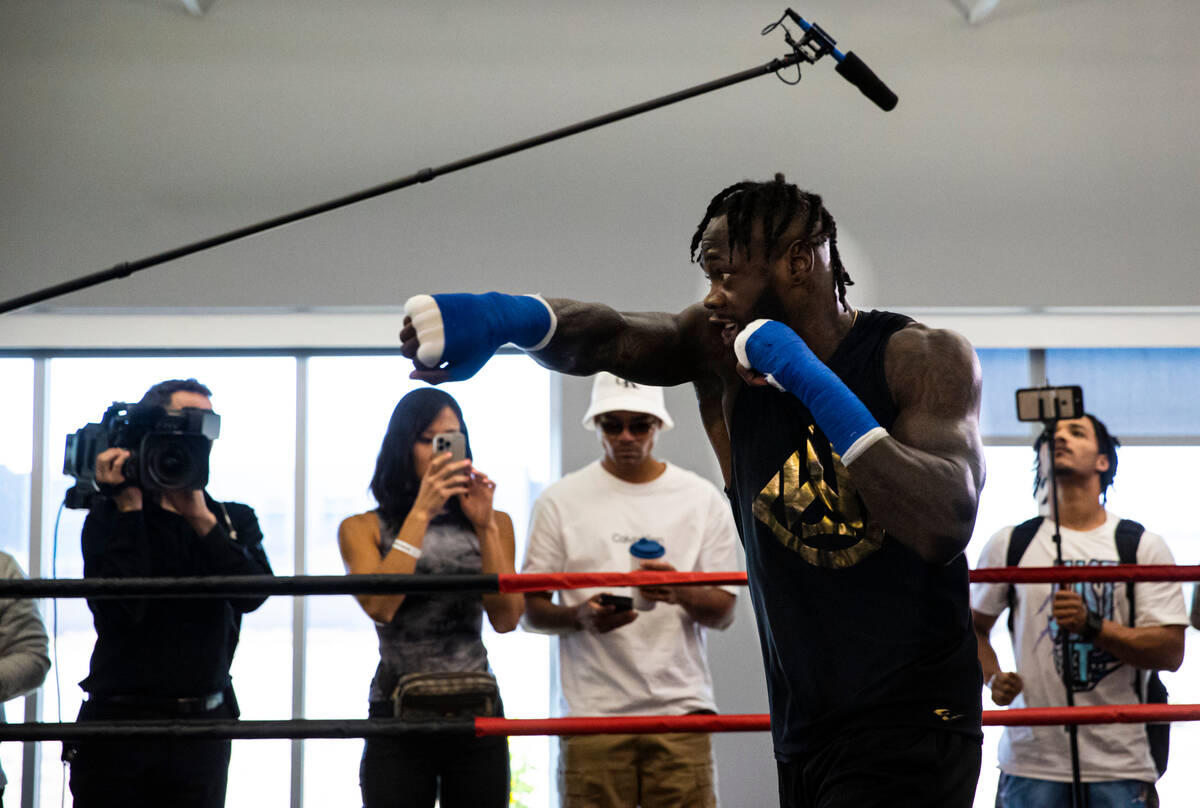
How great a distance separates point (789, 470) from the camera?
134 centimetres

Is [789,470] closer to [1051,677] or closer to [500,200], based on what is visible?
[1051,677]

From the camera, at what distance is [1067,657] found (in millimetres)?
2283

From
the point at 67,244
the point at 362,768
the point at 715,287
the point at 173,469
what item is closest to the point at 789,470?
the point at 715,287

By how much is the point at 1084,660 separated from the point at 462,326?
6.04 ft

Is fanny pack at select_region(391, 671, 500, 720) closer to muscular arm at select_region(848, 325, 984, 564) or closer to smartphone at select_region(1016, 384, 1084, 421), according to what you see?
muscular arm at select_region(848, 325, 984, 564)

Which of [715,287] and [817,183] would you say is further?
[817,183]

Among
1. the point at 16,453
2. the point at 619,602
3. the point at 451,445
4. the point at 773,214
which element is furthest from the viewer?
the point at 16,453

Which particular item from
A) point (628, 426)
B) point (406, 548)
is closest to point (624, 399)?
point (628, 426)

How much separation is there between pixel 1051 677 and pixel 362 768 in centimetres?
156

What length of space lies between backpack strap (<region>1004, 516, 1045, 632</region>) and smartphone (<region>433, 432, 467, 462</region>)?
1319 mm

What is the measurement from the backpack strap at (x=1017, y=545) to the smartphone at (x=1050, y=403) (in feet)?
0.93

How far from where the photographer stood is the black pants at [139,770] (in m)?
2.03

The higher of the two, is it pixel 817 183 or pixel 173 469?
pixel 817 183

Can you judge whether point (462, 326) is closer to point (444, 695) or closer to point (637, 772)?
point (444, 695)
